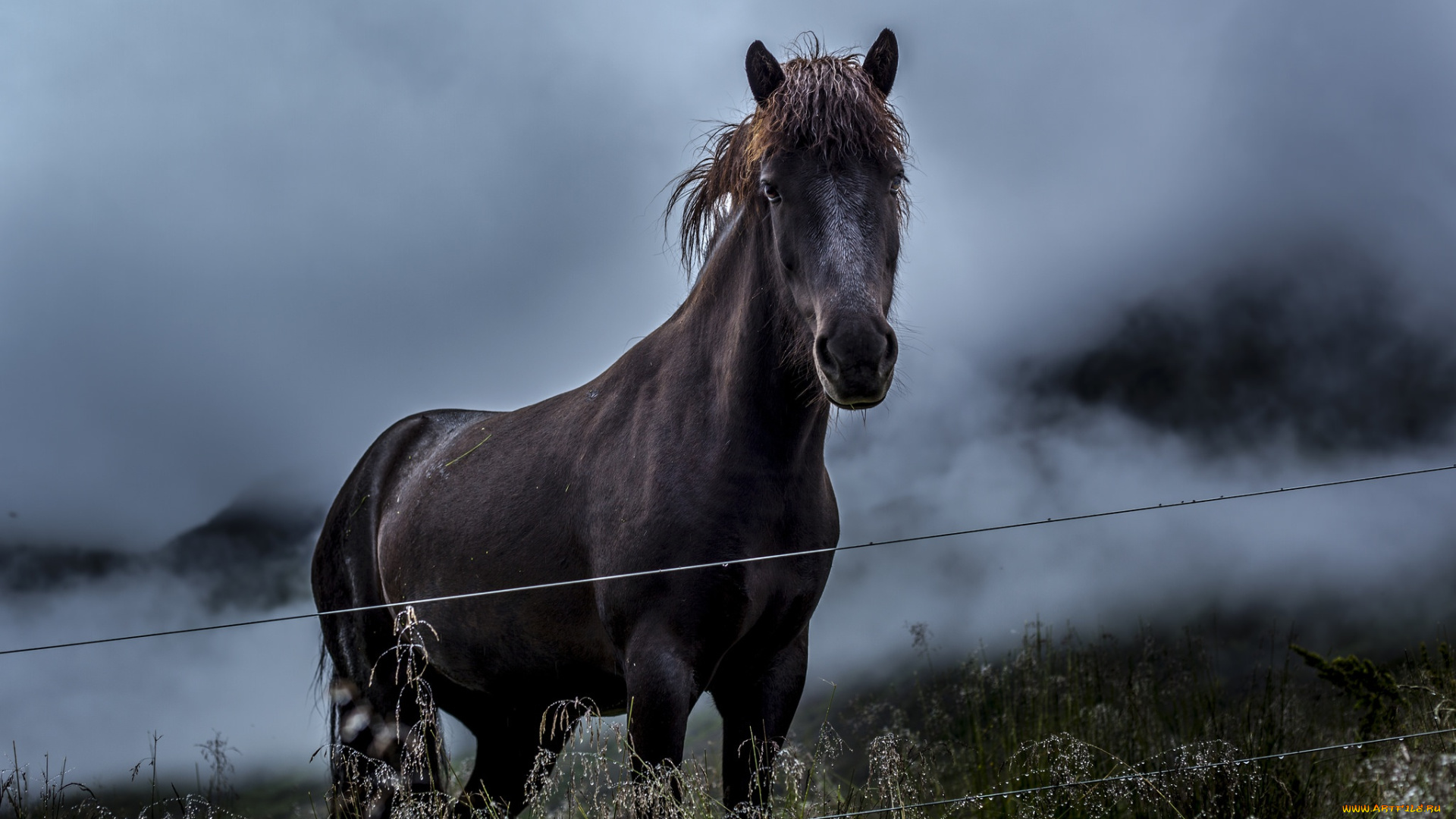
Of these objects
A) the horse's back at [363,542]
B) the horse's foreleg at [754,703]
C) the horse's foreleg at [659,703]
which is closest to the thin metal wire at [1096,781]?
the horse's foreleg at [754,703]

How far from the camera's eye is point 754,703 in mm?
3416

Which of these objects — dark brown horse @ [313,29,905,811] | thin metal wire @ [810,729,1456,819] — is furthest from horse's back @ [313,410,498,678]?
thin metal wire @ [810,729,1456,819]

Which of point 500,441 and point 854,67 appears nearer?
point 854,67

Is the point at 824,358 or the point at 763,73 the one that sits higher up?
the point at 763,73

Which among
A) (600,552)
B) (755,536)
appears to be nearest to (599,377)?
(600,552)

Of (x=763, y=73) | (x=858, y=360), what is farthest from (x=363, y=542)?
(x=858, y=360)

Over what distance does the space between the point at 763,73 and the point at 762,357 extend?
101 cm

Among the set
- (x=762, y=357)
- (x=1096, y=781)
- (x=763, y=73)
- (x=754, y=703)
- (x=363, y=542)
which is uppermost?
(x=763, y=73)

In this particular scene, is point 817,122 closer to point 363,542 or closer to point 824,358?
point 824,358

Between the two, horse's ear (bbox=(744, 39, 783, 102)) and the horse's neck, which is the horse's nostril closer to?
the horse's neck

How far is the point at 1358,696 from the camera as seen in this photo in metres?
4.28

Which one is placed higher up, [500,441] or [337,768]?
[500,441]

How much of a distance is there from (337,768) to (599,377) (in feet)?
8.34

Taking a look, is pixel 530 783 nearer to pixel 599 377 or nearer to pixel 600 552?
pixel 600 552
